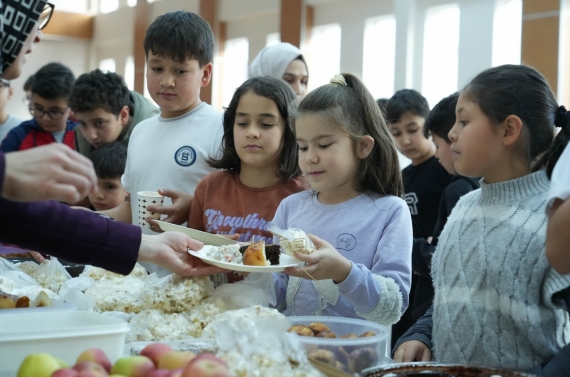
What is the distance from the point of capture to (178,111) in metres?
2.80

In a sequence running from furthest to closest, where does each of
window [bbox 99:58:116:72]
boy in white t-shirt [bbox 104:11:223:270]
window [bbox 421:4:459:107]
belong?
window [bbox 99:58:116:72]
window [bbox 421:4:459:107]
boy in white t-shirt [bbox 104:11:223:270]

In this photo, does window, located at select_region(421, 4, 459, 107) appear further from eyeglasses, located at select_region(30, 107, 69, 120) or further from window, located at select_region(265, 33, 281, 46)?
eyeglasses, located at select_region(30, 107, 69, 120)

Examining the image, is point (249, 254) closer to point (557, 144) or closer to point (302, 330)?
point (302, 330)

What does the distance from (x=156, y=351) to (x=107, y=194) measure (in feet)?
8.63

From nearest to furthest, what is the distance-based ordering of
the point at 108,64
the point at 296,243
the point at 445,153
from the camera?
the point at 296,243 < the point at 445,153 < the point at 108,64

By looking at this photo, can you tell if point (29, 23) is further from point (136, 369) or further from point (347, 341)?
point (347, 341)

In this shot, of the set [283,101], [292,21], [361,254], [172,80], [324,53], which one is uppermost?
[292,21]

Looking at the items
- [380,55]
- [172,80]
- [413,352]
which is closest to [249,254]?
[413,352]

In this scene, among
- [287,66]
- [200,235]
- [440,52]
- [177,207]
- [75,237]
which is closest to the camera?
[75,237]

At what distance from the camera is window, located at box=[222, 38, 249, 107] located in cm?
1008

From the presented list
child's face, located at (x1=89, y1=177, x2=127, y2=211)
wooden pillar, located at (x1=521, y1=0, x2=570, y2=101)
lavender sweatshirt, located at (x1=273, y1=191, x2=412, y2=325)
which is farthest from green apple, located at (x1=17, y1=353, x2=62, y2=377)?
wooden pillar, located at (x1=521, y1=0, x2=570, y2=101)

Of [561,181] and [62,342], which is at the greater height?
[561,181]

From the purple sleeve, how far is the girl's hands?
0.43m

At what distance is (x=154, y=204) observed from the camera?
2176 millimetres
